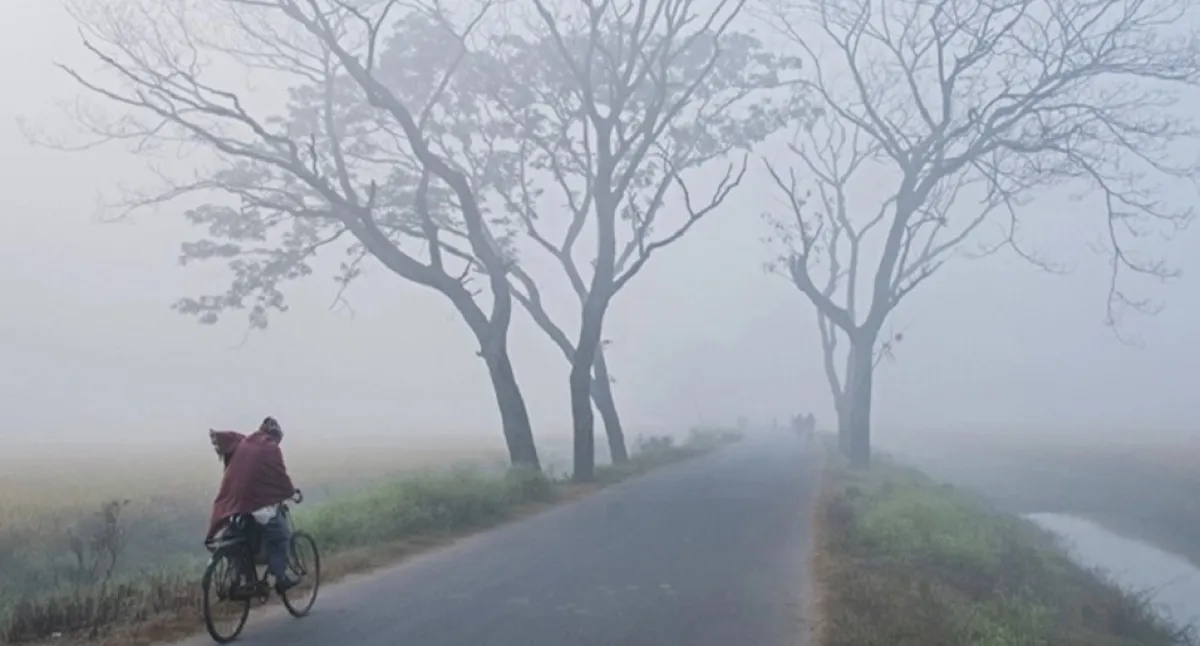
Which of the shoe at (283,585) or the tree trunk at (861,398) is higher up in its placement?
the tree trunk at (861,398)

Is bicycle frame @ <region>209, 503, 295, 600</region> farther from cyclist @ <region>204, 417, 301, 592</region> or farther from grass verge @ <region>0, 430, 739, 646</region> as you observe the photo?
grass verge @ <region>0, 430, 739, 646</region>

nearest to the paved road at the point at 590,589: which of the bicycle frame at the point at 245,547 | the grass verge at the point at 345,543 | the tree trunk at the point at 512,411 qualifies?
the bicycle frame at the point at 245,547

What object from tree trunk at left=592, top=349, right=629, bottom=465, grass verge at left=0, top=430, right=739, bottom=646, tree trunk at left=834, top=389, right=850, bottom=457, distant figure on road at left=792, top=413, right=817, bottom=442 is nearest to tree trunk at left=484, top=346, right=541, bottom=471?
grass verge at left=0, top=430, right=739, bottom=646

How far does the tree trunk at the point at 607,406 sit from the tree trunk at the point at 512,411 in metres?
9.63

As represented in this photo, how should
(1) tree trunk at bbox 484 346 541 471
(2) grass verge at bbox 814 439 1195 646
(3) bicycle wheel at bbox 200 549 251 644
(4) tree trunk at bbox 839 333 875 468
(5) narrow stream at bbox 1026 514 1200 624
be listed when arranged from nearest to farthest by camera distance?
(3) bicycle wheel at bbox 200 549 251 644 < (2) grass verge at bbox 814 439 1195 646 < (5) narrow stream at bbox 1026 514 1200 624 < (1) tree trunk at bbox 484 346 541 471 < (4) tree trunk at bbox 839 333 875 468

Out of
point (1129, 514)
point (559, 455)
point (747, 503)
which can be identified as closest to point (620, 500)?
point (747, 503)

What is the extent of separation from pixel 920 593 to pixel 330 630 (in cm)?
589

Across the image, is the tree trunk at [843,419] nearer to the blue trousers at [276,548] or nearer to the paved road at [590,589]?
the paved road at [590,589]

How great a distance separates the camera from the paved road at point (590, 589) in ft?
31.3

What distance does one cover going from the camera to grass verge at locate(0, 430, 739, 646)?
9.28m

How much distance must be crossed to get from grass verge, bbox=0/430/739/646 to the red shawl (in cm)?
105

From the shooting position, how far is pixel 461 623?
9.80 m

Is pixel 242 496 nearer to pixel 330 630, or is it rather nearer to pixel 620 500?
pixel 330 630

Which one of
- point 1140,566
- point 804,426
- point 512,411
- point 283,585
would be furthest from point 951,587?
point 804,426
